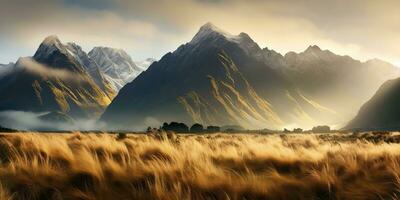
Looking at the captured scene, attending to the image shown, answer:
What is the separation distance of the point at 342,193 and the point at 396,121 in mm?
202555

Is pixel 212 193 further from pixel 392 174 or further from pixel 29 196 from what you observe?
pixel 392 174

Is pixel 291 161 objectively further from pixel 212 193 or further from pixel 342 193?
pixel 212 193

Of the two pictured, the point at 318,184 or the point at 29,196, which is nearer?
the point at 29,196

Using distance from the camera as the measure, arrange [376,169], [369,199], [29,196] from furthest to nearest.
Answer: [376,169] < [369,199] < [29,196]

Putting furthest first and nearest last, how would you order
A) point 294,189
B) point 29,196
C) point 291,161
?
point 291,161, point 294,189, point 29,196

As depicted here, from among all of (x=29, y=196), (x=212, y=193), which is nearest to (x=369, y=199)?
(x=212, y=193)

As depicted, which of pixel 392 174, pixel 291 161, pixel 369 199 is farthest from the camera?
pixel 291 161

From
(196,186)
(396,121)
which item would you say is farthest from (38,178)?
(396,121)

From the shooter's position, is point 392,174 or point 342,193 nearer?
point 342,193

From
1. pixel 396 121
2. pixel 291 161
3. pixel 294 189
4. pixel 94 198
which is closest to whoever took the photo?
pixel 94 198

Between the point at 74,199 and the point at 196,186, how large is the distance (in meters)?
1.72

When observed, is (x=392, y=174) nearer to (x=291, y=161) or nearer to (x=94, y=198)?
(x=291, y=161)

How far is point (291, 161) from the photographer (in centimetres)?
1038

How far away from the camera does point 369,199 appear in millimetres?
6547
